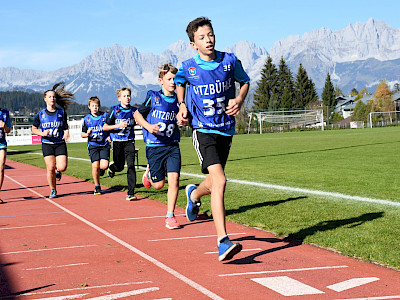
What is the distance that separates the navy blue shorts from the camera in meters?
7.21

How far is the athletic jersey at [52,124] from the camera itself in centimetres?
1018

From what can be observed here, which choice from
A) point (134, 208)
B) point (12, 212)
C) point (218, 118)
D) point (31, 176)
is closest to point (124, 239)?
point (218, 118)

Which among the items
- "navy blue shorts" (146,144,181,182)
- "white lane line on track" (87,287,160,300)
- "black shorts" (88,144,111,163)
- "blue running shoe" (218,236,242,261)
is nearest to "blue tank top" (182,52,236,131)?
"blue running shoe" (218,236,242,261)

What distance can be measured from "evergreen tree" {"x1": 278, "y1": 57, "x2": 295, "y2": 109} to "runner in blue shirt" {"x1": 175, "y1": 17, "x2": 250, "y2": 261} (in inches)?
4200

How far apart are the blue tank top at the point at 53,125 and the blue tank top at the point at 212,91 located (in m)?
5.63

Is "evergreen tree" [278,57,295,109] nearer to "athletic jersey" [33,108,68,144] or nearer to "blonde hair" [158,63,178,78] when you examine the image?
"athletic jersey" [33,108,68,144]

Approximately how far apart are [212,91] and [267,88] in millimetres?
107136

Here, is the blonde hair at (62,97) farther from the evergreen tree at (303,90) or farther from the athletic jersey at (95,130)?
the evergreen tree at (303,90)

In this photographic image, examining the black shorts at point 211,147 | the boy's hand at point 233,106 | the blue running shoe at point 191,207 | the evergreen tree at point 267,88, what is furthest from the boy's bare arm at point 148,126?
the evergreen tree at point 267,88

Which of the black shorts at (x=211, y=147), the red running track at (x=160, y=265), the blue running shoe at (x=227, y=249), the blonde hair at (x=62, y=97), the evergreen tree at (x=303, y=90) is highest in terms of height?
the evergreen tree at (x=303, y=90)

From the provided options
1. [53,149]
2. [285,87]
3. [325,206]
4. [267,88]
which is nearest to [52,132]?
[53,149]

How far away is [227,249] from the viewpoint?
4.64 meters

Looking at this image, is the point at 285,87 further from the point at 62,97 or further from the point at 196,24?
the point at 196,24

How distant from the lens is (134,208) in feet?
27.9
